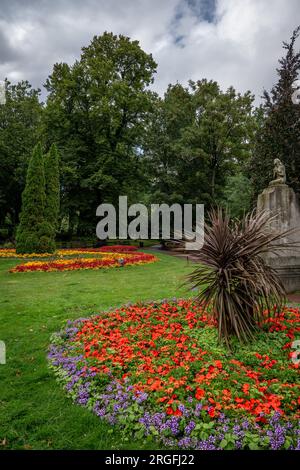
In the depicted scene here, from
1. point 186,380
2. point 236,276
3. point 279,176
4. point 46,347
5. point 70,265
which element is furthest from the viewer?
point 70,265

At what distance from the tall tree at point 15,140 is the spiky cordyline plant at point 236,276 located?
22316 millimetres

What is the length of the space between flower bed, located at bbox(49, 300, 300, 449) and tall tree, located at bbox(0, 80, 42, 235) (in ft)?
71.9

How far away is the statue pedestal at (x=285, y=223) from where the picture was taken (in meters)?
7.08

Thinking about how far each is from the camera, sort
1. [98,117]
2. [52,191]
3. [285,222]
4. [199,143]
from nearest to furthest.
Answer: [285,222] → [52,191] → [98,117] → [199,143]

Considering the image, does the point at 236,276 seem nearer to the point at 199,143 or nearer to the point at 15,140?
the point at 199,143

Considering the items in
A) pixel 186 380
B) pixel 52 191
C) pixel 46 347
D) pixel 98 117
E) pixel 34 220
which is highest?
pixel 98 117

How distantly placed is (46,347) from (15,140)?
2371 centimetres

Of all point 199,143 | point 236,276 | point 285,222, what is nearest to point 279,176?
point 285,222

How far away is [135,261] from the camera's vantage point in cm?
1298

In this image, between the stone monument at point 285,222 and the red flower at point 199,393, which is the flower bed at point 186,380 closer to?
the red flower at point 199,393

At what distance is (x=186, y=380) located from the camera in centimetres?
311

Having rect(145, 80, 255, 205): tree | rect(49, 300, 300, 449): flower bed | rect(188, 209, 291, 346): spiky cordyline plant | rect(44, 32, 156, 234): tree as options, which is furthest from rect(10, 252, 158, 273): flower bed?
rect(145, 80, 255, 205): tree

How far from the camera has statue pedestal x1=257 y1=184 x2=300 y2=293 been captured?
7.08 m

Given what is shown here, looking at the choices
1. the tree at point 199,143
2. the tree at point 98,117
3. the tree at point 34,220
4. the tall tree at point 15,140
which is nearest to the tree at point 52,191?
the tree at point 34,220
